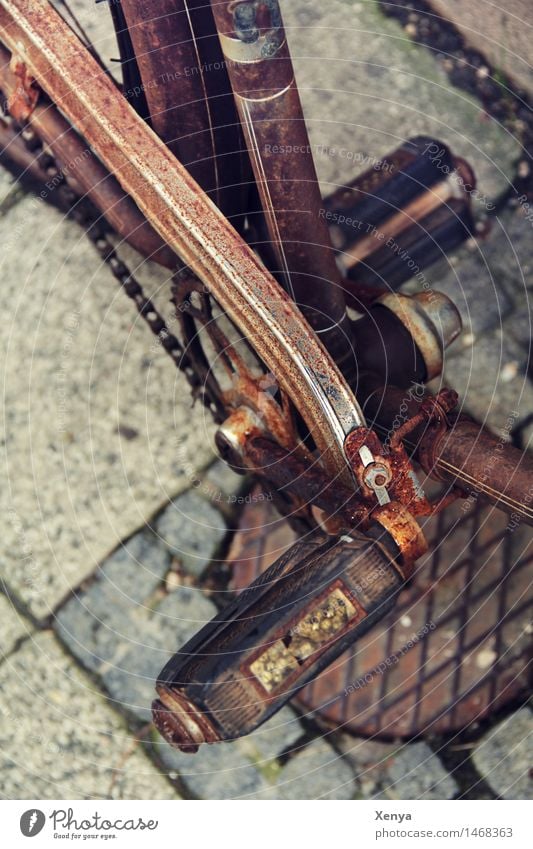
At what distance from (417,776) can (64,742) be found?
4.17 ft

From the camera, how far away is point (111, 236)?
10.5ft

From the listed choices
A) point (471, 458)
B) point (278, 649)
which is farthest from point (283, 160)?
point (278, 649)

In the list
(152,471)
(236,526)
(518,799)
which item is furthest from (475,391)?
(518,799)

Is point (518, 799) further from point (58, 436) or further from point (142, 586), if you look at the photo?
point (58, 436)

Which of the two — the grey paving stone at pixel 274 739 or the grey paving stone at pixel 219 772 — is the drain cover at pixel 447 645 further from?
the grey paving stone at pixel 219 772

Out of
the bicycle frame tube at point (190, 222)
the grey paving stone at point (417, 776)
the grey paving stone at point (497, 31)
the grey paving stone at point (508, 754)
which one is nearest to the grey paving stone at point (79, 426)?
the bicycle frame tube at point (190, 222)

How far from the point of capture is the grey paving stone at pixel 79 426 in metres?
3.12

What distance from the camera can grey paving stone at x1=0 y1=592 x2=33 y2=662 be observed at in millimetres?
3092

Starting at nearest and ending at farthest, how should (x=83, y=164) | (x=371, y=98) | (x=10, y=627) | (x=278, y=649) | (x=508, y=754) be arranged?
(x=278, y=649) → (x=83, y=164) → (x=508, y=754) → (x=10, y=627) → (x=371, y=98)

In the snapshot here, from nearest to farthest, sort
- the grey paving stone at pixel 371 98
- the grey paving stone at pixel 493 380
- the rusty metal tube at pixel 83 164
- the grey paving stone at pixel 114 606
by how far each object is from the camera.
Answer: the rusty metal tube at pixel 83 164 < the grey paving stone at pixel 114 606 < the grey paving stone at pixel 493 380 < the grey paving stone at pixel 371 98

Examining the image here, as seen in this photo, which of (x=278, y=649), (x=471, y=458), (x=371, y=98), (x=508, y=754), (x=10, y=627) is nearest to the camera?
(x=278, y=649)

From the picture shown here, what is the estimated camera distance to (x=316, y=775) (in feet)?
9.82

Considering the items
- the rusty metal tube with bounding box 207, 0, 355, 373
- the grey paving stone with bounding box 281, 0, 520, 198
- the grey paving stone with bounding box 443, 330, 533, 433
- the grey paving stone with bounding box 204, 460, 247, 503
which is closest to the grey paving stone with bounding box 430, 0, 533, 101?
the grey paving stone with bounding box 281, 0, 520, 198

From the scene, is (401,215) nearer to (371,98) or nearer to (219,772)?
(371,98)
